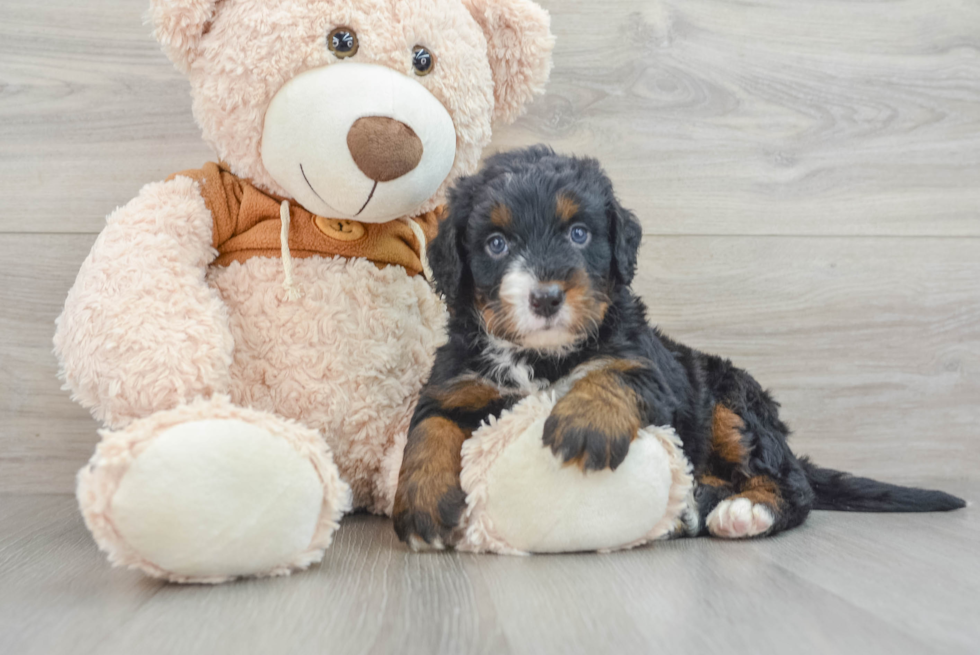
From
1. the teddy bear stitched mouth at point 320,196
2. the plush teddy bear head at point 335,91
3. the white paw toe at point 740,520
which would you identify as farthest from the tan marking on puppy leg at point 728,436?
the teddy bear stitched mouth at point 320,196

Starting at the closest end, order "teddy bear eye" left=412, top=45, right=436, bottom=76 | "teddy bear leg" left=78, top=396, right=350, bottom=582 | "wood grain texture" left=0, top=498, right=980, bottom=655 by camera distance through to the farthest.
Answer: "wood grain texture" left=0, top=498, right=980, bottom=655, "teddy bear leg" left=78, top=396, right=350, bottom=582, "teddy bear eye" left=412, top=45, right=436, bottom=76

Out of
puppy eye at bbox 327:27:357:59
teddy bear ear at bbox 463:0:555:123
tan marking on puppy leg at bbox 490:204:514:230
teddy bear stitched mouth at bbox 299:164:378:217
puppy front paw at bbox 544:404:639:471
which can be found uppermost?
teddy bear ear at bbox 463:0:555:123

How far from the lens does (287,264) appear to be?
1922 millimetres

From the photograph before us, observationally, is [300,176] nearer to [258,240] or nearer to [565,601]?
[258,240]

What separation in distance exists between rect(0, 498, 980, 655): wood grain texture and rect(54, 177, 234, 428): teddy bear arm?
0.37m

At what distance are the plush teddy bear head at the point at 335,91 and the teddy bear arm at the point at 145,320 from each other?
0.26 metres

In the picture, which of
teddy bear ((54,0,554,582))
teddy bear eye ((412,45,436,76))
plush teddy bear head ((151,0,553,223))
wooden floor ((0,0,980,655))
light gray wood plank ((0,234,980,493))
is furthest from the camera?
light gray wood plank ((0,234,980,493))

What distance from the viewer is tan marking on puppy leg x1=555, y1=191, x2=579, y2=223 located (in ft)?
5.46

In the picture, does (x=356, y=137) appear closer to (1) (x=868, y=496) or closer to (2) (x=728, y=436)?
(2) (x=728, y=436)

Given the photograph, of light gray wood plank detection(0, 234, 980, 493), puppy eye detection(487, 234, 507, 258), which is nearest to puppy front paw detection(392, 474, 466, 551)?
puppy eye detection(487, 234, 507, 258)

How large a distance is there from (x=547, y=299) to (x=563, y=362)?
283mm

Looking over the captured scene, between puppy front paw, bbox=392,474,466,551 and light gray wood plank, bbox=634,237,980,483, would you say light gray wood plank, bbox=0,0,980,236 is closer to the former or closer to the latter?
light gray wood plank, bbox=634,237,980,483

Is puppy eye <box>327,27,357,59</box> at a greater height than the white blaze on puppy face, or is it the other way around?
puppy eye <box>327,27,357,59</box>

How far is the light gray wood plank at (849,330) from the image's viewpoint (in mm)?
2682
